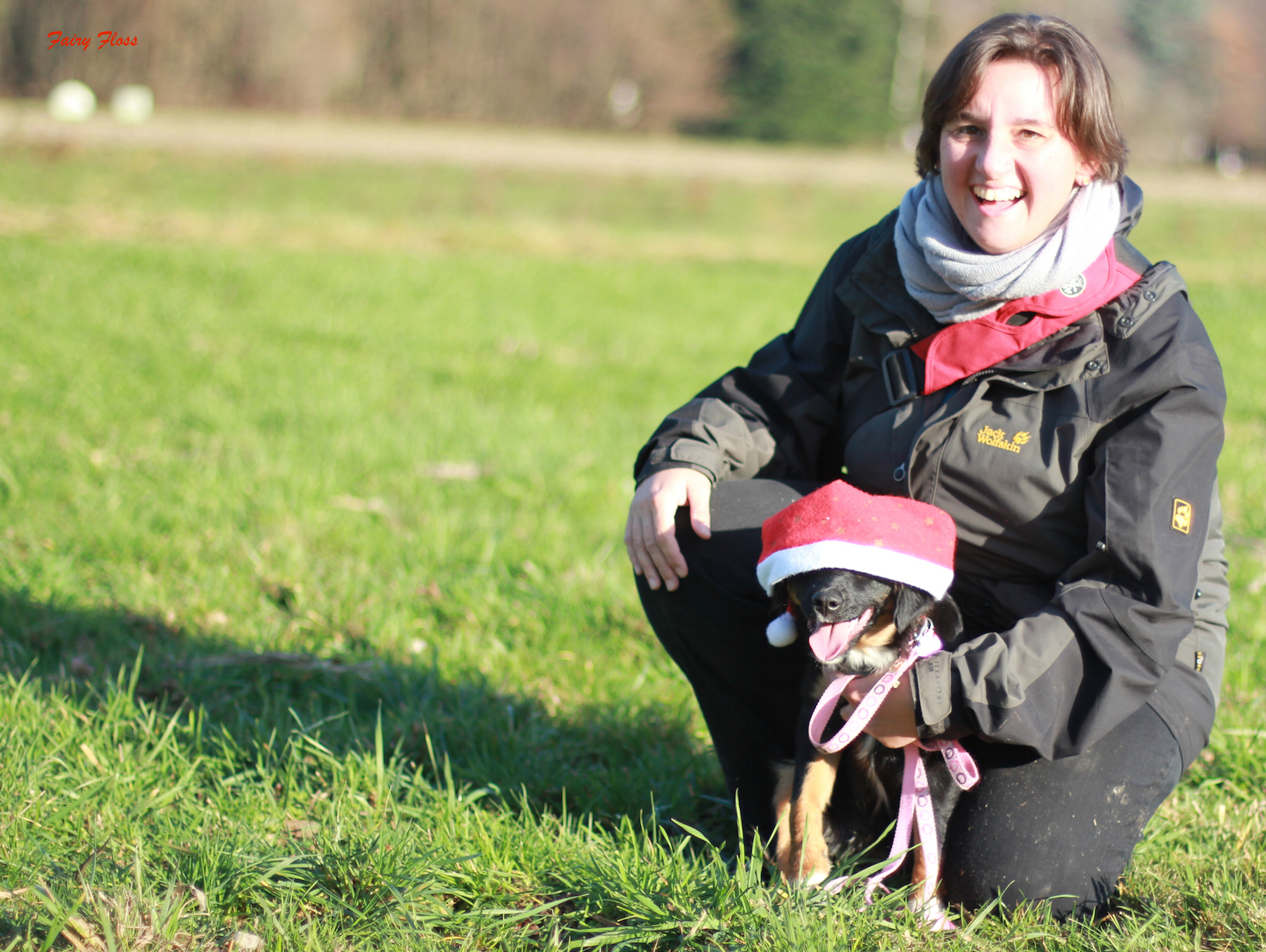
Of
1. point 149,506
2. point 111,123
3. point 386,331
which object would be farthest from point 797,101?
point 149,506

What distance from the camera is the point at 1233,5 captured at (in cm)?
5047

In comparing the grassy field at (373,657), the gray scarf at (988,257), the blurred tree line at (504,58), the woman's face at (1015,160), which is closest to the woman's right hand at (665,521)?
the grassy field at (373,657)

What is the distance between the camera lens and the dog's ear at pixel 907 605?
196cm

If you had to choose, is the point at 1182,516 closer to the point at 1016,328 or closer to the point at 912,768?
the point at 1016,328

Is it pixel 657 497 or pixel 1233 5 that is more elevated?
pixel 1233 5

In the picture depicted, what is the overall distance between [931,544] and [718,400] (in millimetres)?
780

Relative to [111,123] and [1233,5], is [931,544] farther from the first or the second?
[1233,5]

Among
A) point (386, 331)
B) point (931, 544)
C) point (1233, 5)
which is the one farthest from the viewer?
point (1233, 5)

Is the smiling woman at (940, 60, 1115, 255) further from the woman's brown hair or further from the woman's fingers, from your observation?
the woman's fingers

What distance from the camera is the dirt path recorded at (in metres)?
19.6

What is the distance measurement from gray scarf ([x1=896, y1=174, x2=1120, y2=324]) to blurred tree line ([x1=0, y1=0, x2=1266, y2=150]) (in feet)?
80.0

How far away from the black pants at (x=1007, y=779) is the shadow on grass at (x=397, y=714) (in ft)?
1.49

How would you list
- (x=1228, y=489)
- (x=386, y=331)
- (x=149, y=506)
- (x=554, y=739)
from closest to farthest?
1. (x=554, y=739)
2. (x=149, y=506)
3. (x=1228, y=489)
4. (x=386, y=331)

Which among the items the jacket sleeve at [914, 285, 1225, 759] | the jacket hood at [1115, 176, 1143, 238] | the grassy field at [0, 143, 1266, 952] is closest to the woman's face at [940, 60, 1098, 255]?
the jacket hood at [1115, 176, 1143, 238]
